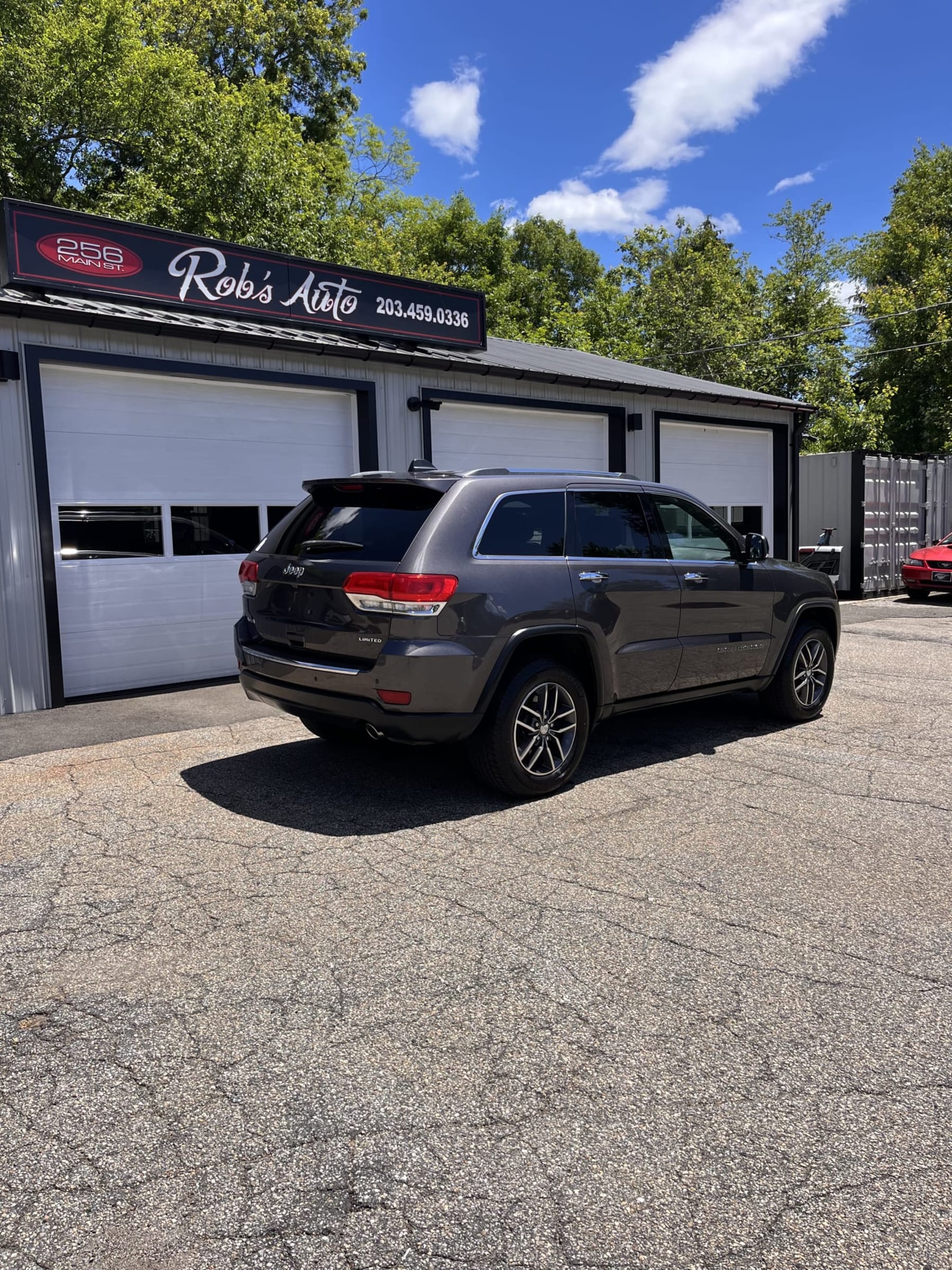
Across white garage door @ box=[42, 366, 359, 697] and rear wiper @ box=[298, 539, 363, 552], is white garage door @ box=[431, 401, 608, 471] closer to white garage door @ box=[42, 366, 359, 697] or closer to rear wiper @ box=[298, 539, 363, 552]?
white garage door @ box=[42, 366, 359, 697]

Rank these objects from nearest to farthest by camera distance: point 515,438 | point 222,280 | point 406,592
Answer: point 406,592
point 222,280
point 515,438

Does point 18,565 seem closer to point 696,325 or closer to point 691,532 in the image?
point 691,532

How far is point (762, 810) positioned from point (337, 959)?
2.69 meters

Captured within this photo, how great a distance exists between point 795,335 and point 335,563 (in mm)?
31188

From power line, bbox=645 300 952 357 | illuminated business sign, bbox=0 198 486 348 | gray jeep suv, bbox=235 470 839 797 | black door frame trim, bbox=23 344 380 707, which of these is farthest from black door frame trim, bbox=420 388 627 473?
power line, bbox=645 300 952 357

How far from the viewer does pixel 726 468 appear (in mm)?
15289

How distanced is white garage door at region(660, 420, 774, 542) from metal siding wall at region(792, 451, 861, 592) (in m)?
1.86

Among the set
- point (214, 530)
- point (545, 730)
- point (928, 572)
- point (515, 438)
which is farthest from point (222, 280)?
point (928, 572)

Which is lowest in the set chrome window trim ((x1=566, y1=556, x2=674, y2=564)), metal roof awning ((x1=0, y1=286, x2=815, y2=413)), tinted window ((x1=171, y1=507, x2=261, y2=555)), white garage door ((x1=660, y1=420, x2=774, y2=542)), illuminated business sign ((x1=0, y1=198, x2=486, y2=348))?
chrome window trim ((x1=566, y1=556, x2=674, y2=564))

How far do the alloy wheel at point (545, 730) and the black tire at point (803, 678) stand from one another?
238cm

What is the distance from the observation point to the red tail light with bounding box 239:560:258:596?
5.56 m

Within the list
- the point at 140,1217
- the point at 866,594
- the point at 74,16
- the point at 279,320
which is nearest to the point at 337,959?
the point at 140,1217

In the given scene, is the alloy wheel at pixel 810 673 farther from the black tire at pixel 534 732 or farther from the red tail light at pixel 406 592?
the red tail light at pixel 406 592

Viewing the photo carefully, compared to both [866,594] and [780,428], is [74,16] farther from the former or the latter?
[866,594]
